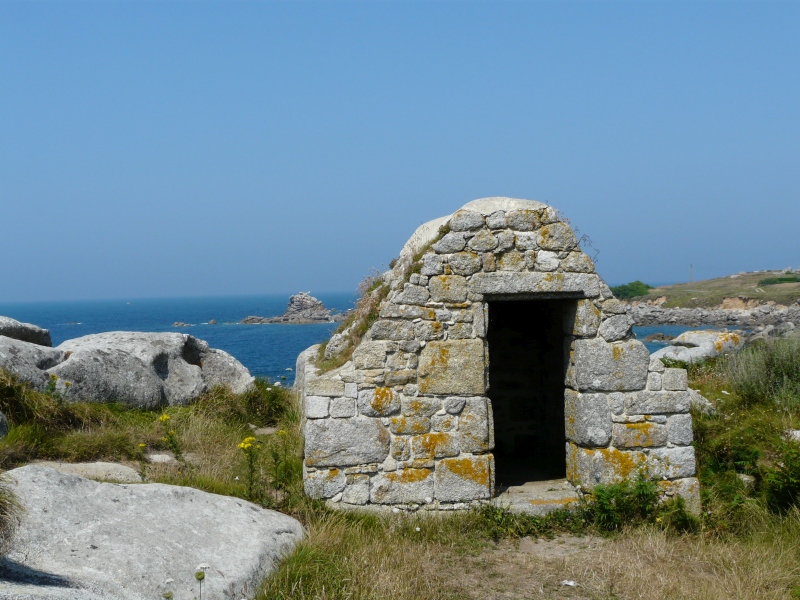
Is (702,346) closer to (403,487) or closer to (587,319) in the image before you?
(587,319)

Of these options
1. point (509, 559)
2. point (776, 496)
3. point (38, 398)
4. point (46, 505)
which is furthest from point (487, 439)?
point (38, 398)

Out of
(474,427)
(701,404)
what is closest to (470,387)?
(474,427)

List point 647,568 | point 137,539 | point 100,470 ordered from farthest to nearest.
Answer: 1. point 100,470
2. point 647,568
3. point 137,539

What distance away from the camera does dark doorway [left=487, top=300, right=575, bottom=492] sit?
891cm

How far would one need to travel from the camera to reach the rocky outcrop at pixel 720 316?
41969 millimetres

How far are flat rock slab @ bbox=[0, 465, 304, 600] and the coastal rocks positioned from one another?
9.29 meters

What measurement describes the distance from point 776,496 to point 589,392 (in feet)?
6.26

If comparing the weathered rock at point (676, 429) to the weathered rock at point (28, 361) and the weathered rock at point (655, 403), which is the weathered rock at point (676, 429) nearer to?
the weathered rock at point (655, 403)

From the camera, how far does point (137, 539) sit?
4.68 meters

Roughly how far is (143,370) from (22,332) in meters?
2.02

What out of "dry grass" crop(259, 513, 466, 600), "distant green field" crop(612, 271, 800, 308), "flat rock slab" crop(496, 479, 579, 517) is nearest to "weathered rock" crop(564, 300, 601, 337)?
"flat rock slab" crop(496, 479, 579, 517)

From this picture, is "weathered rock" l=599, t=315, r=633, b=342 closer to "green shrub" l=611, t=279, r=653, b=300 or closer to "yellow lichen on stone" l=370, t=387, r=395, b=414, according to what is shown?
"yellow lichen on stone" l=370, t=387, r=395, b=414

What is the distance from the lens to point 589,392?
668 cm

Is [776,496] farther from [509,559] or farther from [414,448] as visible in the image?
[414,448]
